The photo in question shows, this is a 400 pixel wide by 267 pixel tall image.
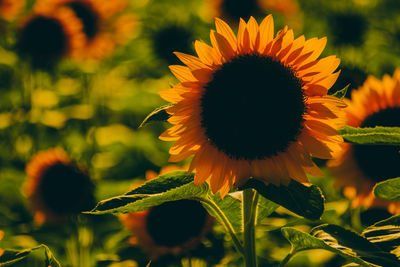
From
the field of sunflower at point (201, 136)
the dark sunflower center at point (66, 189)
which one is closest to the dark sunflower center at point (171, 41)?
the field of sunflower at point (201, 136)

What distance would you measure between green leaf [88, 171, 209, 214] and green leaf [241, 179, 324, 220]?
8 cm

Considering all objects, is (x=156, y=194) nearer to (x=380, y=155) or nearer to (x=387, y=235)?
(x=387, y=235)

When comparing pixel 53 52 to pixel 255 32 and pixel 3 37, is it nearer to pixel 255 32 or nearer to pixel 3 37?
pixel 3 37

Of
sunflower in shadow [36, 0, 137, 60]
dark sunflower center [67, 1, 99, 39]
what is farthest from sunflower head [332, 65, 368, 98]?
dark sunflower center [67, 1, 99, 39]

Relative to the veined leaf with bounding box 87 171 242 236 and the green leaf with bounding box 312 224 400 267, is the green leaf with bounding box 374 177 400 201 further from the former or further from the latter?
the veined leaf with bounding box 87 171 242 236

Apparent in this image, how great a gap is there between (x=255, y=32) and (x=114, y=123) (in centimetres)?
180

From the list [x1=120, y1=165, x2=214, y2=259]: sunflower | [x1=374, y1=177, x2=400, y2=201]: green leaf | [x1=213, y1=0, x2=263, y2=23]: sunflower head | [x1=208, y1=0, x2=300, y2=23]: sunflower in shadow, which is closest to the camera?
[x1=374, y1=177, x2=400, y2=201]: green leaf

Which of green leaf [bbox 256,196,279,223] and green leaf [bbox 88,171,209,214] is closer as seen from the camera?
green leaf [bbox 88,171,209,214]

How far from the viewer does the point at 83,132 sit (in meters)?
2.31

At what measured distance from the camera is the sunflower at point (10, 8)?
223 cm

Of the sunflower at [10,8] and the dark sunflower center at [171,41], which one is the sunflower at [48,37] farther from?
the dark sunflower center at [171,41]

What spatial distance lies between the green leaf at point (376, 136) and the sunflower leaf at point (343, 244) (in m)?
0.13

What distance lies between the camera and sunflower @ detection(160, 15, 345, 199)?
0.75 metres

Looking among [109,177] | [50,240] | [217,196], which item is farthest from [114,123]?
[217,196]
